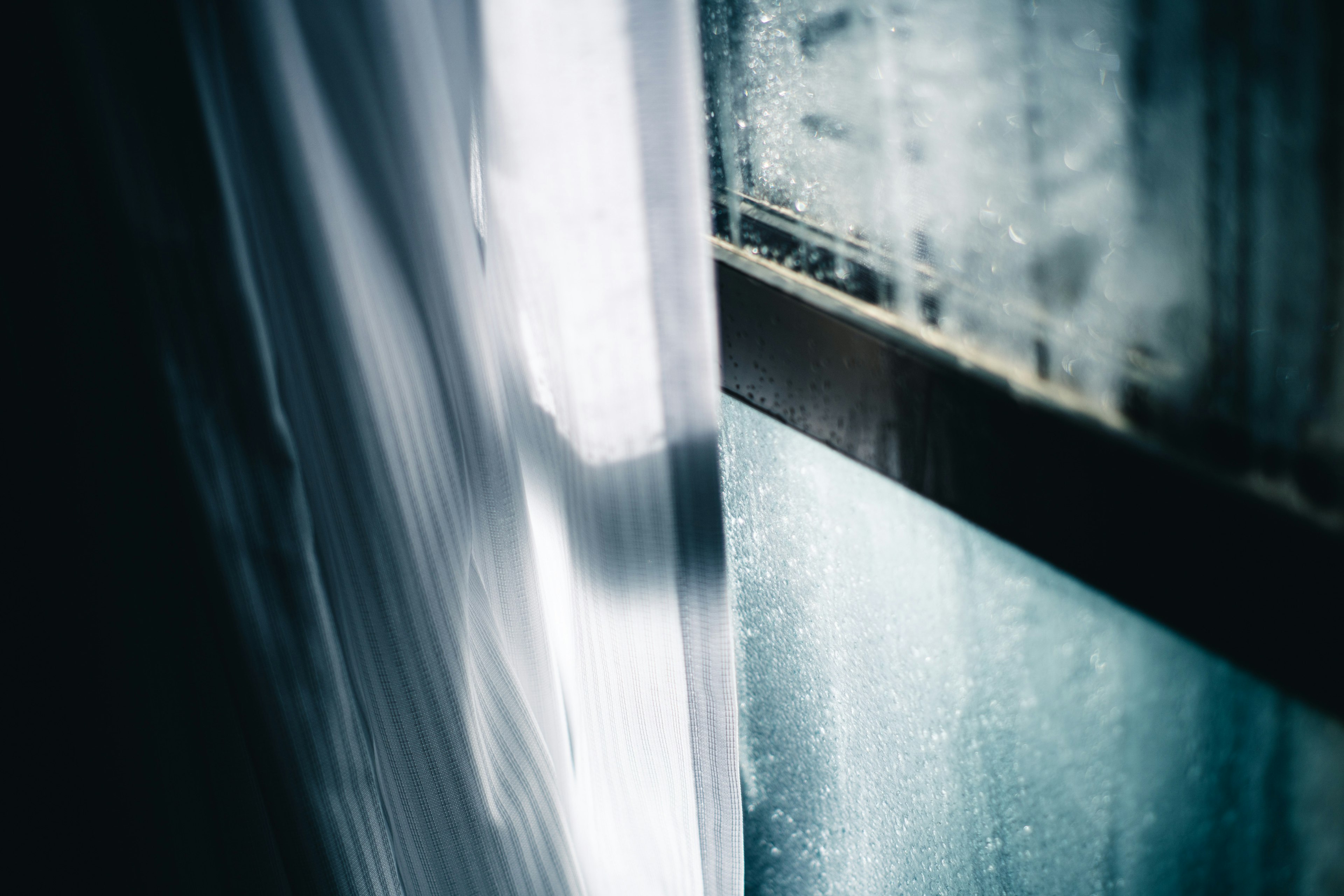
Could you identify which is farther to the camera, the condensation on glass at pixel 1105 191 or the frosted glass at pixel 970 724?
the frosted glass at pixel 970 724

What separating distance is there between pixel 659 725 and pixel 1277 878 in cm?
47

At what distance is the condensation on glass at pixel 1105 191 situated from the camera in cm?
45

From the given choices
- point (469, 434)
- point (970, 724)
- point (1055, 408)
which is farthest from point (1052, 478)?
point (469, 434)

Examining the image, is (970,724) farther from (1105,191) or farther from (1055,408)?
(1105,191)

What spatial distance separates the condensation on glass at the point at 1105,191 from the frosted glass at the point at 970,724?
0.43ft

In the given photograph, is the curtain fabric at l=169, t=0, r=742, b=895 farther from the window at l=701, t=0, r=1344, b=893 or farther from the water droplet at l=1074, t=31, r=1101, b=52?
the water droplet at l=1074, t=31, r=1101, b=52

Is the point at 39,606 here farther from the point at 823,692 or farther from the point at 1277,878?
the point at 1277,878

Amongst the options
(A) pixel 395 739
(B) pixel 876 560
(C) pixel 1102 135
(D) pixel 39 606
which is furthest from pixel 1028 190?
(D) pixel 39 606

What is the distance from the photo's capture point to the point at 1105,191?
1.69ft

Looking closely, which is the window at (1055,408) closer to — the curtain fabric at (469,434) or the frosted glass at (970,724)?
the frosted glass at (970,724)

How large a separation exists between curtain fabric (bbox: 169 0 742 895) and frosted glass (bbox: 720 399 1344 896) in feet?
0.53

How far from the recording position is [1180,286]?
1.64 ft

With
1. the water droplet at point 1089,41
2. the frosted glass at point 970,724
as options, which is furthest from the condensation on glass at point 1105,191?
the frosted glass at point 970,724

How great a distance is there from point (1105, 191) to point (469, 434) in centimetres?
54
